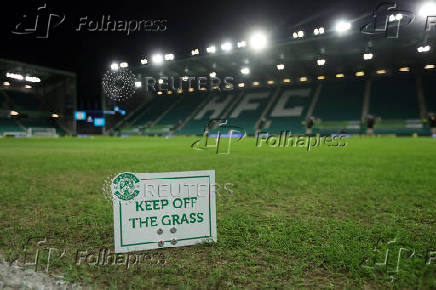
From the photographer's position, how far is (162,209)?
1876mm

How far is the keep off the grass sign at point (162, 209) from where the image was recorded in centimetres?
177

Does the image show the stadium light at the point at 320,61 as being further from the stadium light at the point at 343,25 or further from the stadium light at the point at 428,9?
the stadium light at the point at 428,9

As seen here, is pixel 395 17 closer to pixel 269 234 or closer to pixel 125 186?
pixel 269 234

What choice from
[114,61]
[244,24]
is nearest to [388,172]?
[244,24]

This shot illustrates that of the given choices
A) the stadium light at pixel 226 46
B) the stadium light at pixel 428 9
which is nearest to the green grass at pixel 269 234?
the stadium light at pixel 428 9

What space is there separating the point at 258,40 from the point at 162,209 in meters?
25.1

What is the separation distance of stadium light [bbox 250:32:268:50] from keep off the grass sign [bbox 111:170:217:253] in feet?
81.5

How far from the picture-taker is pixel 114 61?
88.5 feet

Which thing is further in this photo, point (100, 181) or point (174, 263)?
point (100, 181)

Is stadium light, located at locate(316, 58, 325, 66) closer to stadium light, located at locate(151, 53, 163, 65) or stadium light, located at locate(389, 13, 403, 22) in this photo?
stadium light, located at locate(389, 13, 403, 22)

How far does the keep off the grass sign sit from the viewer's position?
5.80 feet

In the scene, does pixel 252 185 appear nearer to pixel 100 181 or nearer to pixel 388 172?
pixel 100 181

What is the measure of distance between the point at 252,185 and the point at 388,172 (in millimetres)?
3279

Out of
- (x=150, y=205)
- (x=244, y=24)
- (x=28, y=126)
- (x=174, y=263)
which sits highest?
(x=244, y=24)
